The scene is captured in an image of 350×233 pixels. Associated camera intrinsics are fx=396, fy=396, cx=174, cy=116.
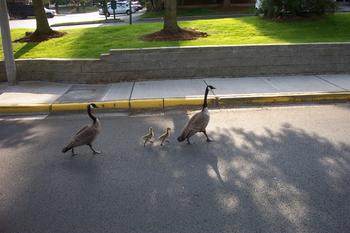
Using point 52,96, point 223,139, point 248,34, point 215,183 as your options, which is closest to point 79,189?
point 215,183

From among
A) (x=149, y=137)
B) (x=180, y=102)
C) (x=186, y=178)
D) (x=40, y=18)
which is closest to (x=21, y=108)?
(x=180, y=102)

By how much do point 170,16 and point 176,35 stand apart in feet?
2.33

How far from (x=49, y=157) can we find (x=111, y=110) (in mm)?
2623

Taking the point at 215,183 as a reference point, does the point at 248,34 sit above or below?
above

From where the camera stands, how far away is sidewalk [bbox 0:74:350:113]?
29.3 feet

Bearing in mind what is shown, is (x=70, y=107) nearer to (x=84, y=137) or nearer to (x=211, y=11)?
(x=84, y=137)

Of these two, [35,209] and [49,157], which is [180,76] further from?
[35,209]

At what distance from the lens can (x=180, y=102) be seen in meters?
8.86

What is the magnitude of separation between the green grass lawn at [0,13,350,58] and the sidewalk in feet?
5.05

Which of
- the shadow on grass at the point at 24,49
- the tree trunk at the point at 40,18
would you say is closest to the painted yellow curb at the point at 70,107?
the shadow on grass at the point at 24,49

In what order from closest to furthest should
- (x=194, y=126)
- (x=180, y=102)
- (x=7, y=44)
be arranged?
(x=194, y=126) < (x=180, y=102) < (x=7, y=44)

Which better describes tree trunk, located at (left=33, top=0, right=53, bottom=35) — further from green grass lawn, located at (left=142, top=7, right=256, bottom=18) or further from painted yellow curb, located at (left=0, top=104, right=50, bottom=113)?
green grass lawn, located at (left=142, top=7, right=256, bottom=18)

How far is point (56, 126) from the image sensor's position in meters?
8.02

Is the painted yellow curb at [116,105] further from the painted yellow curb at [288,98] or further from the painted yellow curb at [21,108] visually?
the painted yellow curb at [288,98]
